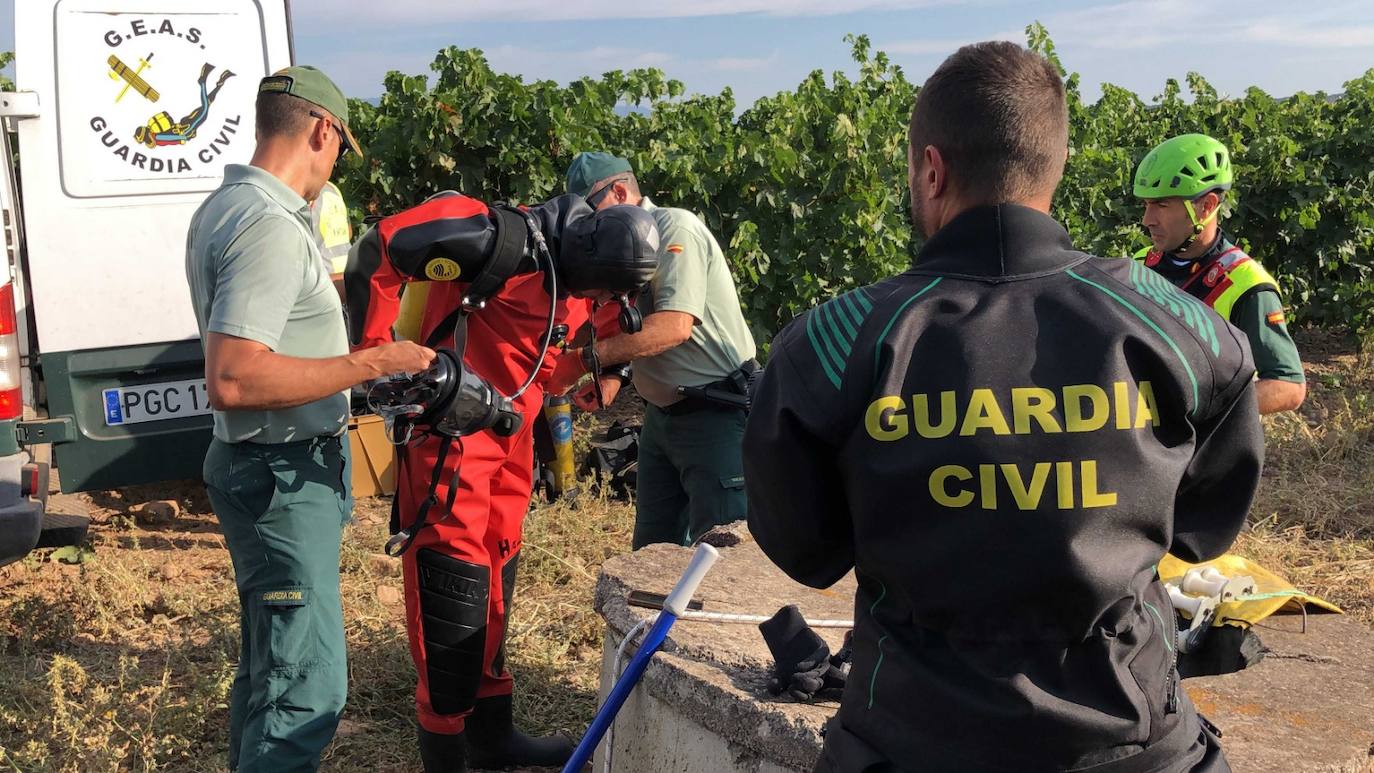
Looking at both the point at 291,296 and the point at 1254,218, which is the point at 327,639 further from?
the point at 1254,218

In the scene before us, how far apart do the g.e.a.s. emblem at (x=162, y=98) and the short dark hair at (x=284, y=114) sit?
267 centimetres

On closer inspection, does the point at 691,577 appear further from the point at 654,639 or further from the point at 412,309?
the point at 412,309

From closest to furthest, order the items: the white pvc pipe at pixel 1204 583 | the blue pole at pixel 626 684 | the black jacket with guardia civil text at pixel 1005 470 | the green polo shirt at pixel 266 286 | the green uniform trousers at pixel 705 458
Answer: the black jacket with guardia civil text at pixel 1005 470 < the blue pole at pixel 626 684 < the green polo shirt at pixel 266 286 < the white pvc pipe at pixel 1204 583 < the green uniform trousers at pixel 705 458

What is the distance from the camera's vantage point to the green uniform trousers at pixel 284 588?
3055mm

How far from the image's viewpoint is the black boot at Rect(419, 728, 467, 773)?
361cm

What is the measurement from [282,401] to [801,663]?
4.53 ft

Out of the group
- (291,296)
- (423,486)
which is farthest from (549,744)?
(291,296)

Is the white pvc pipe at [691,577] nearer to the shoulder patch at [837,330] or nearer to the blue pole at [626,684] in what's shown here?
the blue pole at [626,684]

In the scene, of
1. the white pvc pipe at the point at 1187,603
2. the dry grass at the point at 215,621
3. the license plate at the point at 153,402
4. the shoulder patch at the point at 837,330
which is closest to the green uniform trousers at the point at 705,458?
the dry grass at the point at 215,621

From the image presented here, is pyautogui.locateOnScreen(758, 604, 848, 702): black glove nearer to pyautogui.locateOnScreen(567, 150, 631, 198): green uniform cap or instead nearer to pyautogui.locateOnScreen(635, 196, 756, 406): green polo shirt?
pyautogui.locateOnScreen(635, 196, 756, 406): green polo shirt

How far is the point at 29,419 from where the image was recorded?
18.0 feet

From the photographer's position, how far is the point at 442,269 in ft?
10.6

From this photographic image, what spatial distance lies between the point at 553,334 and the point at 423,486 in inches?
23.2

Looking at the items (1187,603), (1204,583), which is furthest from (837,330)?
(1204,583)
